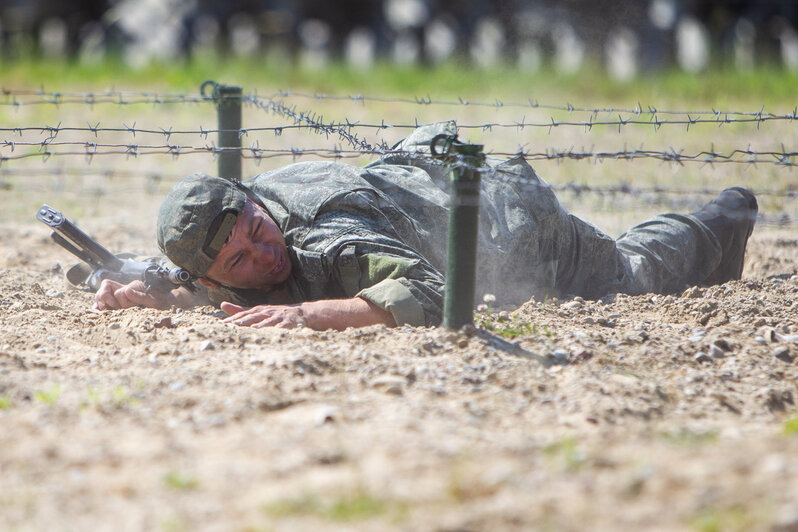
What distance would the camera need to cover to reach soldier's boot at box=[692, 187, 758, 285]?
5.17 meters

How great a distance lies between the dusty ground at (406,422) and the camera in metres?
2.12

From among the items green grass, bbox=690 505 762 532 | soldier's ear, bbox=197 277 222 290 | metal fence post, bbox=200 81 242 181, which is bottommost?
green grass, bbox=690 505 762 532

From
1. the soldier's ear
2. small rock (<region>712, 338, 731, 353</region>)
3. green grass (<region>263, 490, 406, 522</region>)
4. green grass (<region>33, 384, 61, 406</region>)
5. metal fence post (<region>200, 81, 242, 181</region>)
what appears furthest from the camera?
metal fence post (<region>200, 81, 242, 181</region>)

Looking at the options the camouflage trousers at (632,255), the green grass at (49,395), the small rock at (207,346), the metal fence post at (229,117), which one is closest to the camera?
the green grass at (49,395)

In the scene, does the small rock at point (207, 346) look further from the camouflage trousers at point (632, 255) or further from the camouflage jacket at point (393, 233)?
the camouflage trousers at point (632, 255)

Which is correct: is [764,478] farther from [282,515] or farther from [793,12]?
[793,12]

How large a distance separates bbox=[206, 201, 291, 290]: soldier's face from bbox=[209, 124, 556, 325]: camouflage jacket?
8 cm

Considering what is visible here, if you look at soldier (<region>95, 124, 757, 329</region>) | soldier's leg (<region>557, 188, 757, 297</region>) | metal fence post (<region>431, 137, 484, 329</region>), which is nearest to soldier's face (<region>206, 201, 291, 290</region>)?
soldier (<region>95, 124, 757, 329</region>)

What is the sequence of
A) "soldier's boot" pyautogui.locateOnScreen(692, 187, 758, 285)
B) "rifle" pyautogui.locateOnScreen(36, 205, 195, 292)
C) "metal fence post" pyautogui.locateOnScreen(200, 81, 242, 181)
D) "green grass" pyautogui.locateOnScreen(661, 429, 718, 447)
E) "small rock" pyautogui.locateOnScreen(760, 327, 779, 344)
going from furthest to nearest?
"metal fence post" pyautogui.locateOnScreen(200, 81, 242, 181), "soldier's boot" pyautogui.locateOnScreen(692, 187, 758, 285), "rifle" pyautogui.locateOnScreen(36, 205, 195, 292), "small rock" pyautogui.locateOnScreen(760, 327, 779, 344), "green grass" pyautogui.locateOnScreen(661, 429, 718, 447)

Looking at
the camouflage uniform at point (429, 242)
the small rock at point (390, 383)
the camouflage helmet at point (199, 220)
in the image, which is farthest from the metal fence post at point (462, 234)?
the camouflage helmet at point (199, 220)

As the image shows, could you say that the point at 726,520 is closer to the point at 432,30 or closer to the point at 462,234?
the point at 462,234

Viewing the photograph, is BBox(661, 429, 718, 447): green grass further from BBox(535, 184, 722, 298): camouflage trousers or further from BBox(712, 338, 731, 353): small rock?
BBox(535, 184, 722, 298): camouflage trousers

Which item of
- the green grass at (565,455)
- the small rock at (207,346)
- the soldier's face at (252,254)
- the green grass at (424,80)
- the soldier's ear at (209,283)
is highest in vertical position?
the green grass at (424,80)

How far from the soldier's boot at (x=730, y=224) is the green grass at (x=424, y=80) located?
697cm
